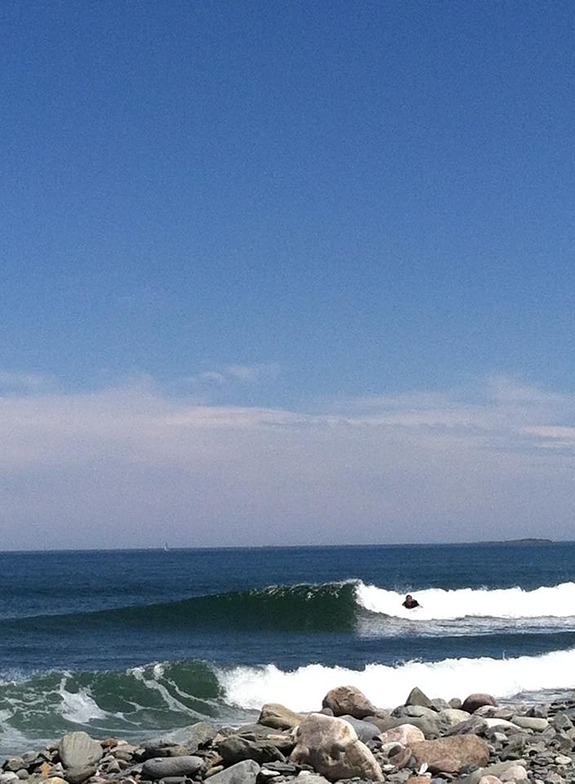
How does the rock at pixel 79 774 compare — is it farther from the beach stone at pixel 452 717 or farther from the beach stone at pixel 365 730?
the beach stone at pixel 452 717

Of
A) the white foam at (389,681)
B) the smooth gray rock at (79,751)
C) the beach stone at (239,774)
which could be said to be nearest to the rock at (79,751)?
the smooth gray rock at (79,751)

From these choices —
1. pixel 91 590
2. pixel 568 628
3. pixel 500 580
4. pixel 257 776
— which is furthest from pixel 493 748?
pixel 500 580

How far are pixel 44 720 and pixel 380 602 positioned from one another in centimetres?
2438

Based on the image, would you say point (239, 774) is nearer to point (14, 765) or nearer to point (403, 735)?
point (403, 735)

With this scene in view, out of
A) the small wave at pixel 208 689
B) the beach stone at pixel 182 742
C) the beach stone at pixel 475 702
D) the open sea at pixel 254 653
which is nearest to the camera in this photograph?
the beach stone at pixel 182 742

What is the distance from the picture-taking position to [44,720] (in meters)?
15.4

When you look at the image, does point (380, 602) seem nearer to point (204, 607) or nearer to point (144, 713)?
point (204, 607)

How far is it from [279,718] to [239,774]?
7.79 feet

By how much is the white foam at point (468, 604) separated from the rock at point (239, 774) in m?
28.1

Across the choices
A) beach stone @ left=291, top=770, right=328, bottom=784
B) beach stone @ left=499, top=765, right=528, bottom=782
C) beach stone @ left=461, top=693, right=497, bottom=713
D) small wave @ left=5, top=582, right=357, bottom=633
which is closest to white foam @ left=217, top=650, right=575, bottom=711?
beach stone @ left=461, top=693, right=497, bottom=713

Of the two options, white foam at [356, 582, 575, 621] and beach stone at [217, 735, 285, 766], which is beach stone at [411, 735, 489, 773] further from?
white foam at [356, 582, 575, 621]

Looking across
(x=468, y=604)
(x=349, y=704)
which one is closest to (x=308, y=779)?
(x=349, y=704)

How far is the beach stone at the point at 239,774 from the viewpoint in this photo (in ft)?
29.7

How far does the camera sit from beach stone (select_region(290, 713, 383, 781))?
29.7 ft
